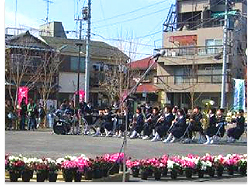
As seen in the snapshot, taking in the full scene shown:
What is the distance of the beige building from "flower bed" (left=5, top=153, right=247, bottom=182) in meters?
26.6

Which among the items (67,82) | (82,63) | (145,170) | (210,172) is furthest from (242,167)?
(82,63)

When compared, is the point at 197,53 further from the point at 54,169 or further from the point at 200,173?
the point at 54,169

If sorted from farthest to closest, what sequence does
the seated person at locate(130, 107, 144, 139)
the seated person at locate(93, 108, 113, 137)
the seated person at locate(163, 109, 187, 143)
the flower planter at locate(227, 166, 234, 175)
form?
the seated person at locate(93, 108, 113, 137) < the seated person at locate(130, 107, 144, 139) < the seated person at locate(163, 109, 187, 143) < the flower planter at locate(227, 166, 234, 175)

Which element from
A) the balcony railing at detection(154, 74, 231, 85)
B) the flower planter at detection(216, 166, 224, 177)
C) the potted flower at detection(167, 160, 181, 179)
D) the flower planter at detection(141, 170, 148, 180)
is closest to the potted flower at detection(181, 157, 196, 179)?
the potted flower at detection(167, 160, 181, 179)

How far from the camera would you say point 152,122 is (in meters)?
17.3

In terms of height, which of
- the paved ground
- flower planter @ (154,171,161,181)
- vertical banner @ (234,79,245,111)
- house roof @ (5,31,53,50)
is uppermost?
house roof @ (5,31,53,50)

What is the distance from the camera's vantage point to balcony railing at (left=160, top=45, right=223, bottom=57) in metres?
37.2

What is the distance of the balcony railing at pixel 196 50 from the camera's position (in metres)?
37.2

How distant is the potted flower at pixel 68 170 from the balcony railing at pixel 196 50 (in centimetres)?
3089

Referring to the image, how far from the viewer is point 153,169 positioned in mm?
8391

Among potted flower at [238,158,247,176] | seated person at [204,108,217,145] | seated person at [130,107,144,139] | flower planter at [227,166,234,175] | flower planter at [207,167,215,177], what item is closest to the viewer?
flower planter at [207,167,215,177]

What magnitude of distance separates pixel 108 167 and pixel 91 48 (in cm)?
3700

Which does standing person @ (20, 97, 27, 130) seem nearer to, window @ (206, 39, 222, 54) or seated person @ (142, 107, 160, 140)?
seated person @ (142, 107, 160, 140)
